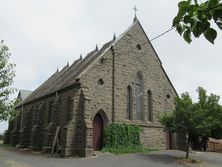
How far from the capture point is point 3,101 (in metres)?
16.3

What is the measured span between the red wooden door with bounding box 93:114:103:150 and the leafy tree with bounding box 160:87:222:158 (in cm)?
567

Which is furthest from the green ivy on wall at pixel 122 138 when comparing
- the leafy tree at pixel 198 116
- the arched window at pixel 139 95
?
the leafy tree at pixel 198 116

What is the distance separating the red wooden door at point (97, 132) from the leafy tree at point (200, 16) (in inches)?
820

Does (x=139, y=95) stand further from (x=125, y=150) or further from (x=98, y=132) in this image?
(x=125, y=150)

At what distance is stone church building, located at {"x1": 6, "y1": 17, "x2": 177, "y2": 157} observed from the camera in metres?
21.6

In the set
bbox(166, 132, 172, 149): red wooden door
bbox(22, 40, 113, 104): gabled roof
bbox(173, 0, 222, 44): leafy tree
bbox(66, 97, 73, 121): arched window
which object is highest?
bbox(22, 40, 113, 104): gabled roof

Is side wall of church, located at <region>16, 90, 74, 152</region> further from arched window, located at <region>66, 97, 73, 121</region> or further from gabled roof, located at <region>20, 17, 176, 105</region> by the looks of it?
gabled roof, located at <region>20, 17, 176, 105</region>

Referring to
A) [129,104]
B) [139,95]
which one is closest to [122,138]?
[129,104]

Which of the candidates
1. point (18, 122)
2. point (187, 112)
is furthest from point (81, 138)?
point (18, 122)

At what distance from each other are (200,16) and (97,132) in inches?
831

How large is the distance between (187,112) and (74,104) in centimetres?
821

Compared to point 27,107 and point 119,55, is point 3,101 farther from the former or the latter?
point 27,107

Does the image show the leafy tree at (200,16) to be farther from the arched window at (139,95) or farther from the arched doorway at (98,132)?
the arched window at (139,95)

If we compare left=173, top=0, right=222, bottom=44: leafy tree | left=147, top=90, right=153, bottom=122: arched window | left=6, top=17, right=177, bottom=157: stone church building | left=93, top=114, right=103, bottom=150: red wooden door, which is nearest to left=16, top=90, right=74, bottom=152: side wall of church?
left=6, top=17, right=177, bottom=157: stone church building
